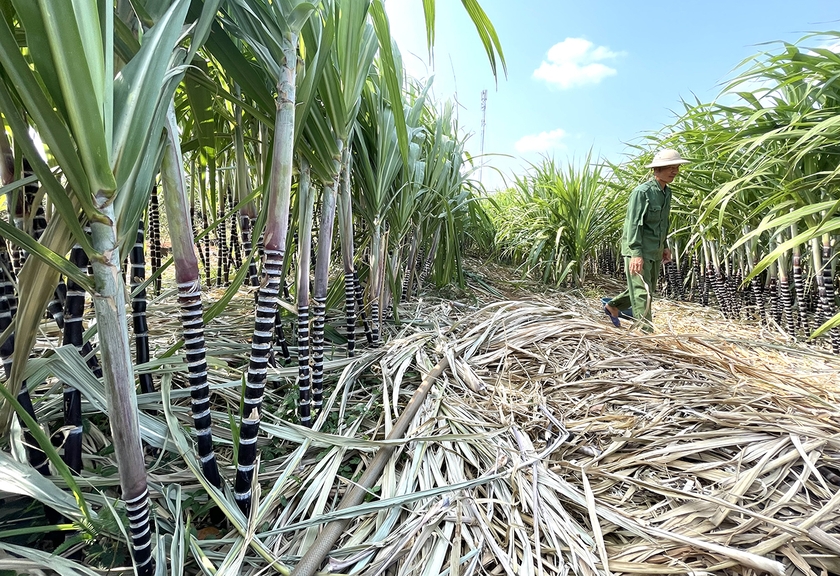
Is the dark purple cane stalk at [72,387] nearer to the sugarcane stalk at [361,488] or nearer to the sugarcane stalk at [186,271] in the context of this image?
the sugarcane stalk at [186,271]

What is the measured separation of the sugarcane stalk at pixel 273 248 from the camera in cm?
58

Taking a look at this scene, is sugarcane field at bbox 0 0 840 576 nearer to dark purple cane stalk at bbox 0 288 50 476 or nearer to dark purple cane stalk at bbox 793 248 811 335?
dark purple cane stalk at bbox 0 288 50 476

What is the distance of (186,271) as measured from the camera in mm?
524

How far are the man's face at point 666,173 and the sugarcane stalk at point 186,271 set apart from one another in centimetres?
237

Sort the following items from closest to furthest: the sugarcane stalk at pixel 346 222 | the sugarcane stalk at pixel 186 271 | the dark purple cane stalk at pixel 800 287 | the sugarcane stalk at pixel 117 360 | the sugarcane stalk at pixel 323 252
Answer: the sugarcane stalk at pixel 117 360 → the sugarcane stalk at pixel 186 271 → the sugarcane stalk at pixel 323 252 → the sugarcane stalk at pixel 346 222 → the dark purple cane stalk at pixel 800 287

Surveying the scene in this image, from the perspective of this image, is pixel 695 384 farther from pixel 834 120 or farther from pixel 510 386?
pixel 834 120

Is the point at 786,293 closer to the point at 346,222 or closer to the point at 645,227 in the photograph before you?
the point at 645,227

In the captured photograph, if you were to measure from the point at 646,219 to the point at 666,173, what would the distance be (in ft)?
0.85

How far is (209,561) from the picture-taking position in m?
0.54

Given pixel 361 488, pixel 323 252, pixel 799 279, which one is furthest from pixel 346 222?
pixel 799 279

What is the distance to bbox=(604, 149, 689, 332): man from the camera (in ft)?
7.11

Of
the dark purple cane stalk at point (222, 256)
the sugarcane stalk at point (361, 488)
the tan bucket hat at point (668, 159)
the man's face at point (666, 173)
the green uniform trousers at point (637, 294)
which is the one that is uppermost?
the tan bucket hat at point (668, 159)

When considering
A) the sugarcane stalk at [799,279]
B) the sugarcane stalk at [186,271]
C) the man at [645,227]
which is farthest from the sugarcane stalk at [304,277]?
the sugarcane stalk at [799,279]

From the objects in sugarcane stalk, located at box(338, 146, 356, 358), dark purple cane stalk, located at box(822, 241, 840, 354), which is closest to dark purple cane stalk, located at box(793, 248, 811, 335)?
dark purple cane stalk, located at box(822, 241, 840, 354)
